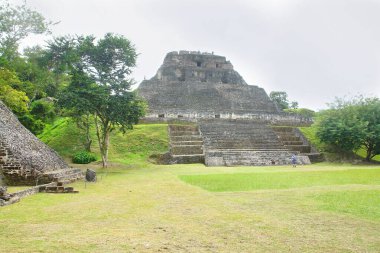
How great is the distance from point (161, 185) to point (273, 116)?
66.7ft

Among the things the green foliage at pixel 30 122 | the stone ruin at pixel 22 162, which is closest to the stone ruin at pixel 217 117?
the green foliage at pixel 30 122

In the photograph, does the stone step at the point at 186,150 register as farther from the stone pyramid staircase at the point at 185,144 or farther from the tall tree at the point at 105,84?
the tall tree at the point at 105,84

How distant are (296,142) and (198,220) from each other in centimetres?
2059

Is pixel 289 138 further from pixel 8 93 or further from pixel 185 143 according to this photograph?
pixel 8 93

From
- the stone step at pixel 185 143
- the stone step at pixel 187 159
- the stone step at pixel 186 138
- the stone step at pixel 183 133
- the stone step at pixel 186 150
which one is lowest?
the stone step at pixel 187 159

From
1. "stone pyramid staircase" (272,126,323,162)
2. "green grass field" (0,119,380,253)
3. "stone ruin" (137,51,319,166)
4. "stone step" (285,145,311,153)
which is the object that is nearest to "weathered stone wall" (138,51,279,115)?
"stone ruin" (137,51,319,166)

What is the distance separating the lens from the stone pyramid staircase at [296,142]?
23062mm

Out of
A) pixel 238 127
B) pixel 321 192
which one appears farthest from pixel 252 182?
pixel 238 127

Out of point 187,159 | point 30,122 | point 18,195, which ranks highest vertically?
point 30,122

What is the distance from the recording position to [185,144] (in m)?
22.8

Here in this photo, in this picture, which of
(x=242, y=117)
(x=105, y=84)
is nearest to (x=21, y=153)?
(x=105, y=84)

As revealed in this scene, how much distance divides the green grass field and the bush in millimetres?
8108

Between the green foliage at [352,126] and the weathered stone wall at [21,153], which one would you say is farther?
the green foliage at [352,126]

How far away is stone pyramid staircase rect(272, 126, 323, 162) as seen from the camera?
2306 cm
